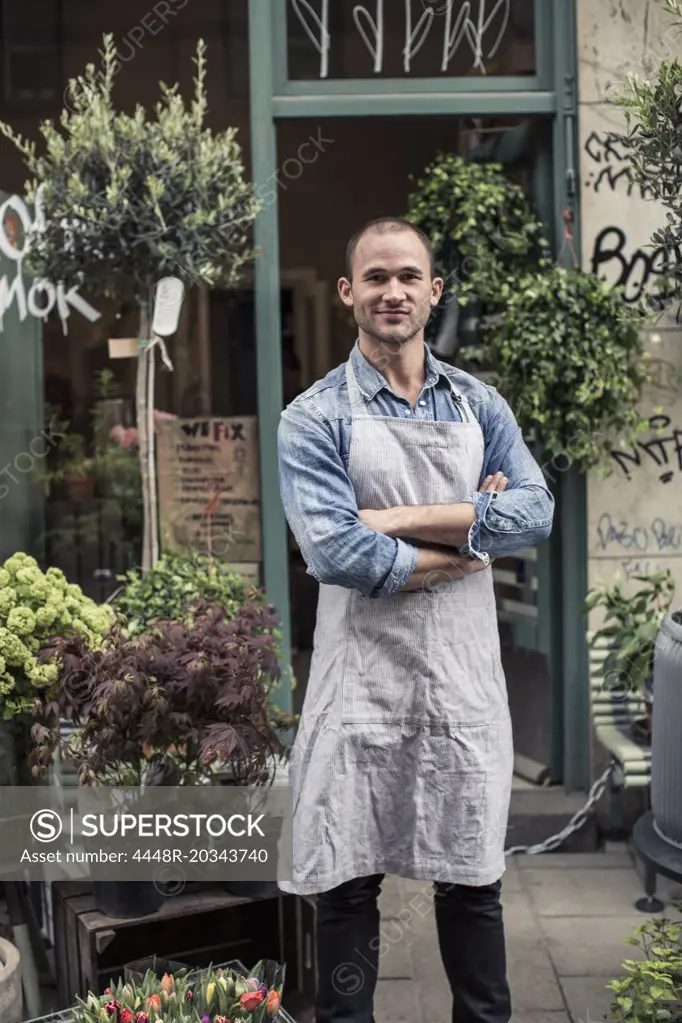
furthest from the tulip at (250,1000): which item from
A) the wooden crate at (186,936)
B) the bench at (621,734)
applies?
the bench at (621,734)

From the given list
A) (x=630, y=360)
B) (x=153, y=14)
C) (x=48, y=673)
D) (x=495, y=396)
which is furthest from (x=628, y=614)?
(x=153, y=14)

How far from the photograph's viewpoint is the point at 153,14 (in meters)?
5.09

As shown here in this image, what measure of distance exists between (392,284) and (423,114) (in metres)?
2.41

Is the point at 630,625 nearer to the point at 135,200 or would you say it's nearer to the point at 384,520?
the point at 384,520

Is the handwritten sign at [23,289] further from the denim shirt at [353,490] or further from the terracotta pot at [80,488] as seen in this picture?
the denim shirt at [353,490]

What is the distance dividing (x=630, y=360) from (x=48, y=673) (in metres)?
2.76

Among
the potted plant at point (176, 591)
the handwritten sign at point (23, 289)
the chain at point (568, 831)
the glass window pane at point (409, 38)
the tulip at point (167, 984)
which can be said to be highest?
the glass window pane at point (409, 38)

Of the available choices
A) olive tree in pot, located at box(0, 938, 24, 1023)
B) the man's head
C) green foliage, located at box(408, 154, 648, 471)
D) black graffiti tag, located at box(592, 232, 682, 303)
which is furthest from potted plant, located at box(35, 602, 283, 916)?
black graffiti tag, located at box(592, 232, 682, 303)

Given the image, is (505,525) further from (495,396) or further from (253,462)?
(253,462)

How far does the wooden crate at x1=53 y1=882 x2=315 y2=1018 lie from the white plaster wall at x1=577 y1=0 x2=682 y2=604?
2.21 meters

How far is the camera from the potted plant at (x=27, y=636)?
347 cm

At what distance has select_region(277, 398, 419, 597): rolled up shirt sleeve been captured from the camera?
9.28 feet

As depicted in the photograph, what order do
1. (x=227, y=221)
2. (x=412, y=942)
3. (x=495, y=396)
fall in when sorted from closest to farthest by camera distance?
1. (x=495, y=396)
2. (x=412, y=942)
3. (x=227, y=221)

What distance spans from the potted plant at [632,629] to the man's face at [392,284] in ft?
7.01
